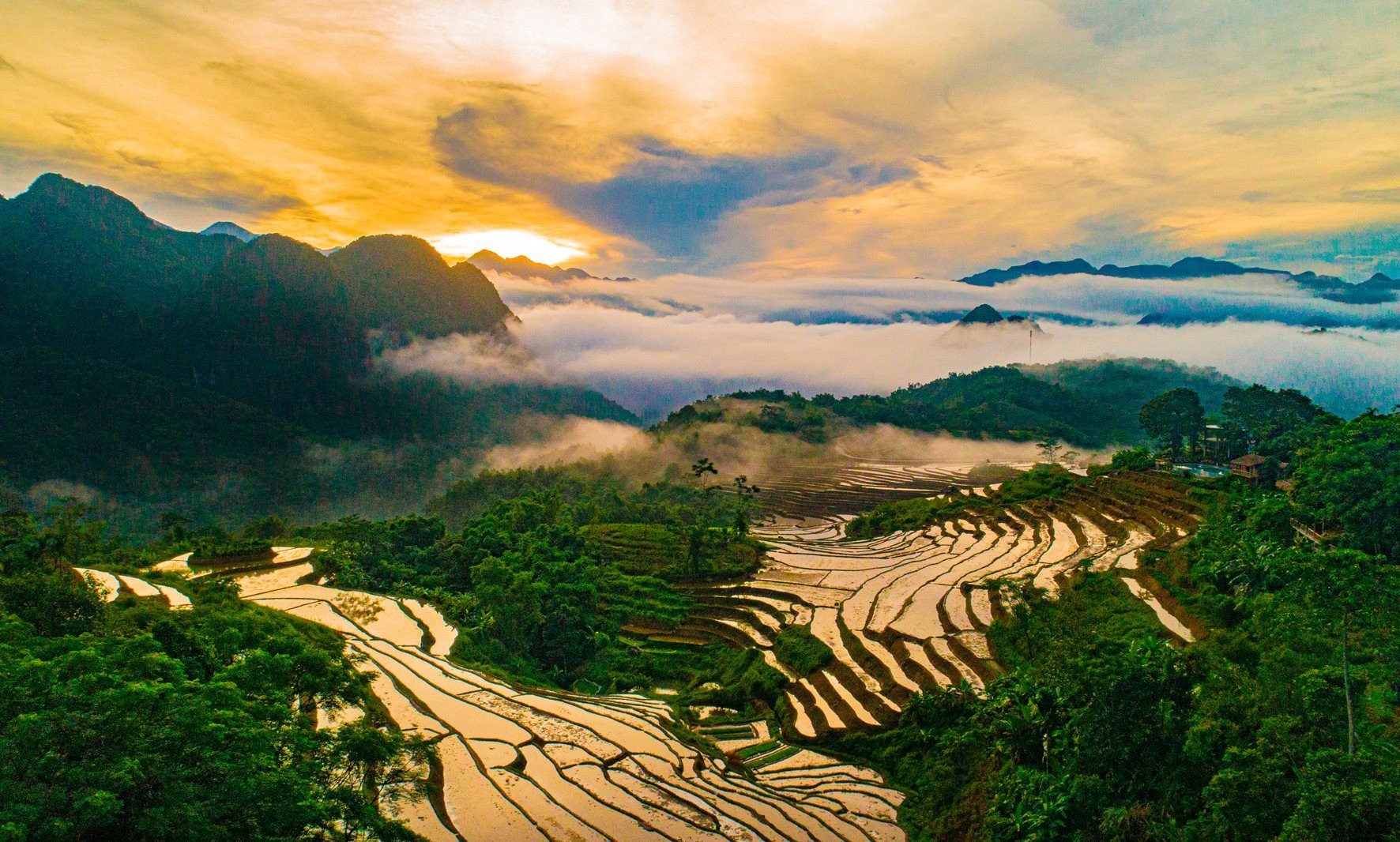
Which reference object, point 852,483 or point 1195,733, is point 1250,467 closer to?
point 852,483

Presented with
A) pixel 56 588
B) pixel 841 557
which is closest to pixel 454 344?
pixel 841 557

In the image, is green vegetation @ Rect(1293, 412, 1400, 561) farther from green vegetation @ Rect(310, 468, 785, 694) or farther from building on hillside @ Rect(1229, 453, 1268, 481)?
green vegetation @ Rect(310, 468, 785, 694)

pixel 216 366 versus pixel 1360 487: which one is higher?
pixel 216 366

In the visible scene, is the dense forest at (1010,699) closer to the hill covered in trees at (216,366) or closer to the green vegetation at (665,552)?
the green vegetation at (665,552)

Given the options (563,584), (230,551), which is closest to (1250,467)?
(563,584)

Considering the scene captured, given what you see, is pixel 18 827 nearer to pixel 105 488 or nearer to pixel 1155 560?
pixel 1155 560

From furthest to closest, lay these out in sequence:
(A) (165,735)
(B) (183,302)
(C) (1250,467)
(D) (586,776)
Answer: (B) (183,302) < (C) (1250,467) < (D) (586,776) < (A) (165,735)

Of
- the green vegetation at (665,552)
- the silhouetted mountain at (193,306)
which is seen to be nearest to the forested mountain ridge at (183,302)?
the silhouetted mountain at (193,306)
